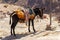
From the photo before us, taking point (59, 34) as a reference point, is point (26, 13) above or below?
above

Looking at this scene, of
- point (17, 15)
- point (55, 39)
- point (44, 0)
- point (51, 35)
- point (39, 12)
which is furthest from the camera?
point (44, 0)

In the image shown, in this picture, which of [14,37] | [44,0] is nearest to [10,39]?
[14,37]

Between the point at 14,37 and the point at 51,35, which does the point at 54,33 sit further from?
the point at 14,37

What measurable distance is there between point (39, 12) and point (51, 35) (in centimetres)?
233

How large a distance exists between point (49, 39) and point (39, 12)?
9.80 feet

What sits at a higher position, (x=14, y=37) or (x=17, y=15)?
(x=17, y=15)

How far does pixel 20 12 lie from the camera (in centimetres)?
1250

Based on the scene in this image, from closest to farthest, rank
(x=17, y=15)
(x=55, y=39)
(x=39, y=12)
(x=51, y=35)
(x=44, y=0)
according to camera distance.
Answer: (x=55, y=39)
(x=51, y=35)
(x=17, y=15)
(x=39, y=12)
(x=44, y=0)

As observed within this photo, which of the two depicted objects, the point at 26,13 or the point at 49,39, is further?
the point at 26,13

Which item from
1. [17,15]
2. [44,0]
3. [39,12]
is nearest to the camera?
[17,15]

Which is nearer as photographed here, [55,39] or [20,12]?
[55,39]

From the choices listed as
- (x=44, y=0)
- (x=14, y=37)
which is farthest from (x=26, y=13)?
(x=44, y=0)

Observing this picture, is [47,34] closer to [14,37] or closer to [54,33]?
[54,33]

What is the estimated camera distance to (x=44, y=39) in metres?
11.2
